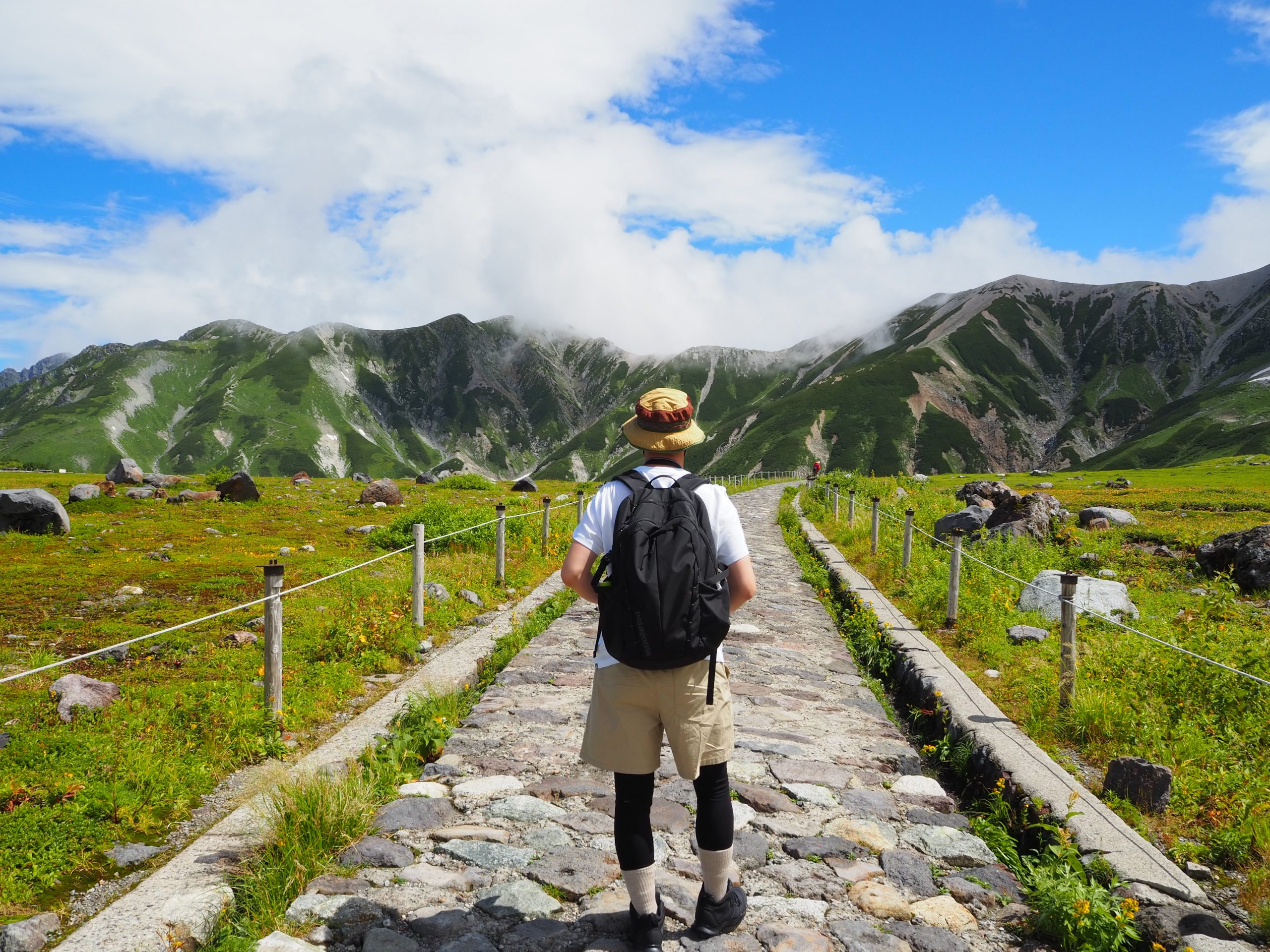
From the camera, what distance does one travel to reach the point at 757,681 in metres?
8.95

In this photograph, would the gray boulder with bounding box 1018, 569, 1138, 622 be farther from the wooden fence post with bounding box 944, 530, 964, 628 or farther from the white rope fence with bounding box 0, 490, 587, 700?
the white rope fence with bounding box 0, 490, 587, 700

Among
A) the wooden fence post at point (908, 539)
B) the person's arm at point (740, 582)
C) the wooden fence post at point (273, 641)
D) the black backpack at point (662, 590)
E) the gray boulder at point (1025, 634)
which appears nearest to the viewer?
the black backpack at point (662, 590)

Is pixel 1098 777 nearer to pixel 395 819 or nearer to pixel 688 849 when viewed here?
pixel 688 849

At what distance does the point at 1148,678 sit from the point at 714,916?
6.04 m

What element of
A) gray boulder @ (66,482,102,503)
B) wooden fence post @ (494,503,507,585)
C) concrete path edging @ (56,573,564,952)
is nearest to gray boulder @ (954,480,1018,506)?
wooden fence post @ (494,503,507,585)

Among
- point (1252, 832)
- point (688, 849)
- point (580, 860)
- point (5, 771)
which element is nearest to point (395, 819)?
point (580, 860)

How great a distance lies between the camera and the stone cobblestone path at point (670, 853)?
3.94 metres

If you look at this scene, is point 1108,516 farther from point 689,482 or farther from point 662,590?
point 662,590

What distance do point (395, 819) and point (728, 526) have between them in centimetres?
314

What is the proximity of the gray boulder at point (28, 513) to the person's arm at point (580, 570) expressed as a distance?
63.7 feet

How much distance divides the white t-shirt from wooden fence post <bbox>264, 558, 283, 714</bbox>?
3.94m

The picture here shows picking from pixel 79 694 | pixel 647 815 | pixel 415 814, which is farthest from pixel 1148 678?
pixel 79 694

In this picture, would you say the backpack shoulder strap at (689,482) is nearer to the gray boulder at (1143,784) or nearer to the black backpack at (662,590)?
the black backpack at (662,590)

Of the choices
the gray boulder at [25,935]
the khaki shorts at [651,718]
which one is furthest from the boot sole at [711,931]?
the gray boulder at [25,935]
